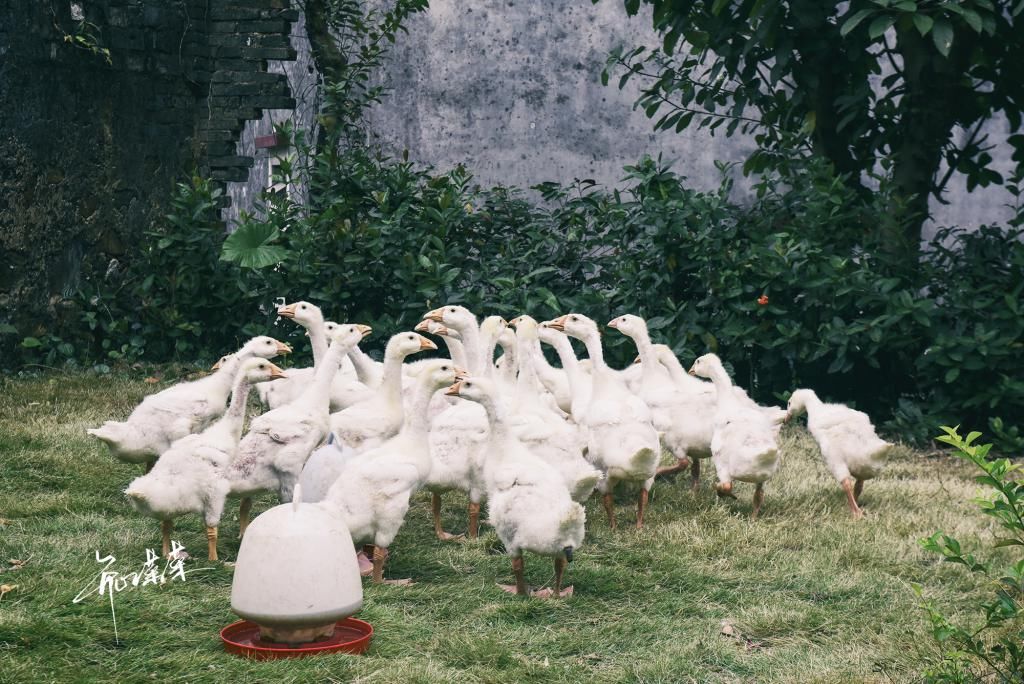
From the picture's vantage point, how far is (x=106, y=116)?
9.99 meters

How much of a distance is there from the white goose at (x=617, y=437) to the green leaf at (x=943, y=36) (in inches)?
104

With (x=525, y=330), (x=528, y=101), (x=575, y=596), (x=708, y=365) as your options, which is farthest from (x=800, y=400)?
(x=528, y=101)

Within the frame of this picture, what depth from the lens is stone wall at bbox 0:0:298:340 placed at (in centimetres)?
919

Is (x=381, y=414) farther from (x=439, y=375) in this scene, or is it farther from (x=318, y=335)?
(x=318, y=335)

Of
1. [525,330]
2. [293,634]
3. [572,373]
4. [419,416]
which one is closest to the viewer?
[293,634]

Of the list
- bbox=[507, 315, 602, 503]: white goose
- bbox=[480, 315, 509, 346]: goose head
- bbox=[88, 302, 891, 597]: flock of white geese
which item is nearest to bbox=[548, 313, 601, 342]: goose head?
bbox=[88, 302, 891, 597]: flock of white geese

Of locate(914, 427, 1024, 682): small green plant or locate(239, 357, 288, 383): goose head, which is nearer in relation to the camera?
locate(914, 427, 1024, 682): small green plant

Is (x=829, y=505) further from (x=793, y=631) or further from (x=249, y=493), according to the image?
(x=249, y=493)

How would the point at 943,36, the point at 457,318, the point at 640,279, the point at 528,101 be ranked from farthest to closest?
the point at 528,101 < the point at 640,279 < the point at 943,36 < the point at 457,318

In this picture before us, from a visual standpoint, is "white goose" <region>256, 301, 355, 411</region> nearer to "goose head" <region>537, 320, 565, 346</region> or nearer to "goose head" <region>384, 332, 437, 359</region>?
"goose head" <region>384, 332, 437, 359</region>

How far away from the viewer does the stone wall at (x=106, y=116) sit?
919 centimetres

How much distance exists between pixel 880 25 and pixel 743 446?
260cm

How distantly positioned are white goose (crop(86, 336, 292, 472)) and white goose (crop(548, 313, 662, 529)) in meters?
1.67

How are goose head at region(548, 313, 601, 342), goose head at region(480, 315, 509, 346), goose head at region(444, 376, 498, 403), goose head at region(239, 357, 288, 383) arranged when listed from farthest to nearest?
goose head at region(548, 313, 601, 342), goose head at region(480, 315, 509, 346), goose head at region(239, 357, 288, 383), goose head at region(444, 376, 498, 403)
